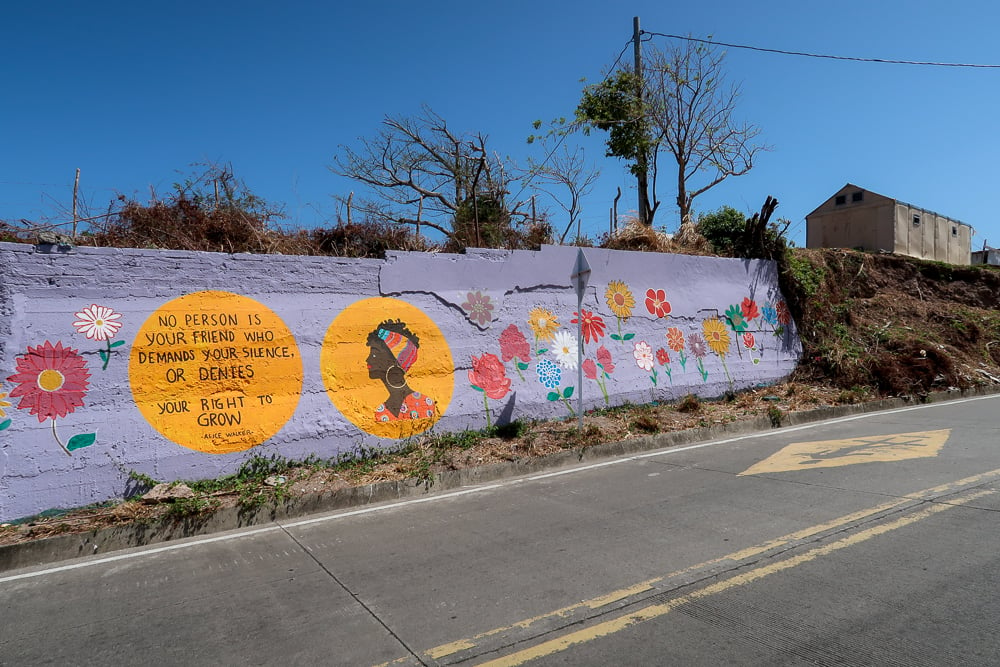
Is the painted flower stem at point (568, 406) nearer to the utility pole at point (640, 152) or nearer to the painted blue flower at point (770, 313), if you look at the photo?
the painted blue flower at point (770, 313)

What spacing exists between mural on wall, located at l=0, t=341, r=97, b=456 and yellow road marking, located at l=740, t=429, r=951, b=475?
7.61m

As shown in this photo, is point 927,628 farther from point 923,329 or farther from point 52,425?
point 923,329

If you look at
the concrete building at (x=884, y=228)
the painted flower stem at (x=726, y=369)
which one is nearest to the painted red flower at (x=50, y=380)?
the painted flower stem at (x=726, y=369)

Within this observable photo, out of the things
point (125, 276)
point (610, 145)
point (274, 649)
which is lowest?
point (274, 649)

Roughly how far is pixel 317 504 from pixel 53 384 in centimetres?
303

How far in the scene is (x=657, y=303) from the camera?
38.4ft

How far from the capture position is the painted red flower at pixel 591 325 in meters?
10.6

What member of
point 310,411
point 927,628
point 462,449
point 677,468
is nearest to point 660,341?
point 677,468

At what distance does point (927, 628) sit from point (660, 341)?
27.7 ft

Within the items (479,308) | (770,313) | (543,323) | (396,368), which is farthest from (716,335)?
(396,368)

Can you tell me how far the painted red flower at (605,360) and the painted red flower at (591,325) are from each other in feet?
0.73

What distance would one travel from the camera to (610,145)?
58.7 feet

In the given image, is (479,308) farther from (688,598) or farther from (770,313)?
(770,313)

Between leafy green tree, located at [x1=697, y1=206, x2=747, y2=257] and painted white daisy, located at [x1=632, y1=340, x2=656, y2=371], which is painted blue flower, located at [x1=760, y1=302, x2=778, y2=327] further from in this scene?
painted white daisy, located at [x1=632, y1=340, x2=656, y2=371]
